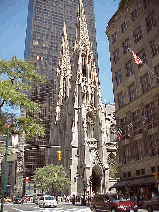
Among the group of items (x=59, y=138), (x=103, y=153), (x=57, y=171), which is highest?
(x=59, y=138)

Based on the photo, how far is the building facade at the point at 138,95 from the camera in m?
25.2

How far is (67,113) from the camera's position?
195 feet

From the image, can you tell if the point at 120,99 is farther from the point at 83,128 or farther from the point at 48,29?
the point at 48,29

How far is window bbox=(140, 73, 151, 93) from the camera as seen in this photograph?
88.0 ft

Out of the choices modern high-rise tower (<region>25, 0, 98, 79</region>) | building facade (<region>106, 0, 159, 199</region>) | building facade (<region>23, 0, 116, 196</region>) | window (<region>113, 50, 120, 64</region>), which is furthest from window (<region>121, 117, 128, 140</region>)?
modern high-rise tower (<region>25, 0, 98, 79</region>)

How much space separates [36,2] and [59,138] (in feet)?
191

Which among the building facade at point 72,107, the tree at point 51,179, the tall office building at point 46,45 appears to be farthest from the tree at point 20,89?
the tall office building at point 46,45

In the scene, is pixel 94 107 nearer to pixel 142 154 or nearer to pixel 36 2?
pixel 142 154

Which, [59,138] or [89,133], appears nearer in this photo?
[89,133]

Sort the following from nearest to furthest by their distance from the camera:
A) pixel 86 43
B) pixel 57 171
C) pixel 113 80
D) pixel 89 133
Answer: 1. pixel 113 80
2. pixel 57 171
3. pixel 89 133
4. pixel 86 43

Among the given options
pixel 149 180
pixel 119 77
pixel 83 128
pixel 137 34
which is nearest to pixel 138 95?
pixel 119 77

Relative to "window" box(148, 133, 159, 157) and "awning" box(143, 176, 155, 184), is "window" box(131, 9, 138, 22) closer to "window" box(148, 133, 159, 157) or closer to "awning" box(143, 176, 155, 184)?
"window" box(148, 133, 159, 157)

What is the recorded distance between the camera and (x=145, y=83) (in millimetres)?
27359

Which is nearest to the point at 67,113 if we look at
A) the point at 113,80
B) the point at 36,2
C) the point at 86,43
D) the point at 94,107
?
the point at 94,107
